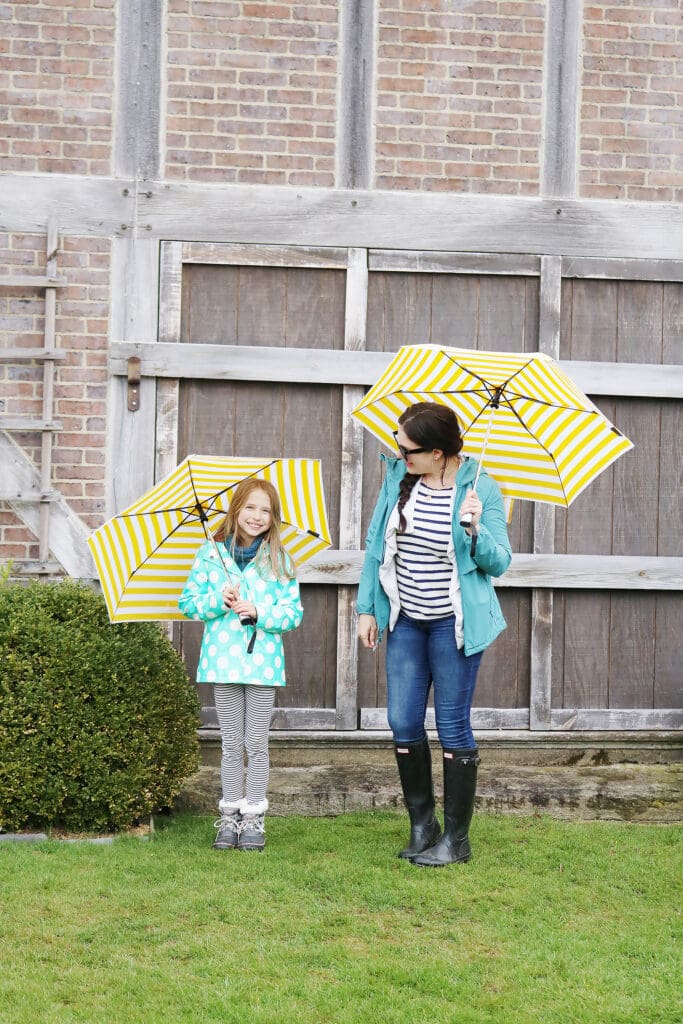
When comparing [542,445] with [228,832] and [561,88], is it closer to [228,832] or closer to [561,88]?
[228,832]

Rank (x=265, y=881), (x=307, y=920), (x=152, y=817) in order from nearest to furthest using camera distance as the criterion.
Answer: (x=307, y=920) < (x=265, y=881) < (x=152, y=817)

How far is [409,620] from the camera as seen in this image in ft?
14.6

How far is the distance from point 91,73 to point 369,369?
2.07m

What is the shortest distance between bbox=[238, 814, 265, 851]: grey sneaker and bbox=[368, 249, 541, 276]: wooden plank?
9.44 feet

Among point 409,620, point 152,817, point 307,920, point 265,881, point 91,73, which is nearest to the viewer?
point 307,920

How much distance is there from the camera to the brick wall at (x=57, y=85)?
5719 millimetres

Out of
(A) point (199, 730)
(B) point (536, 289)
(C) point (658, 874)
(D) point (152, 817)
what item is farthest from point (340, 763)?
(B) point (536, 289)

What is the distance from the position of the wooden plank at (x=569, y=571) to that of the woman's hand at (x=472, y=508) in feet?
5.54

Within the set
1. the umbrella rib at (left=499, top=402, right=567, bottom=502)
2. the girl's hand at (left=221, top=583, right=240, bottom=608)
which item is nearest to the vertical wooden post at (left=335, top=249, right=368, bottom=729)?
the girl's hand at (left=221, top=583, right=240, bottom=608)

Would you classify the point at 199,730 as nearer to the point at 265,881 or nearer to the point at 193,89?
the point at 265,881

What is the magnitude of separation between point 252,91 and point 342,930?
4142 mm

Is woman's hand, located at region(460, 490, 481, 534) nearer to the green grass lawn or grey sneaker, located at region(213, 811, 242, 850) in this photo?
the green grass lawn

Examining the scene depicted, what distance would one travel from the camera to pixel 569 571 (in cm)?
591

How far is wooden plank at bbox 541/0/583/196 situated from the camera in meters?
5.92
